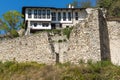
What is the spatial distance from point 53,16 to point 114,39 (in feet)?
147

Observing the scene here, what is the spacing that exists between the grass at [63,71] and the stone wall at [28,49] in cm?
164

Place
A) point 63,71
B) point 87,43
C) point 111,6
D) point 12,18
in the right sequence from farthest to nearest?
point 12,18 → point 111,6 → point 87,43 → point 63,71

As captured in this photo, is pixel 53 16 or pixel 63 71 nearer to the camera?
pixel 63 71

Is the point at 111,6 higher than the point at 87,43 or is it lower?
higher

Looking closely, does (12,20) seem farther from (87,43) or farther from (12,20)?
(87,43)

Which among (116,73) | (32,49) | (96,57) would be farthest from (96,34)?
(32,49)

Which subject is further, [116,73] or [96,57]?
[96,57]

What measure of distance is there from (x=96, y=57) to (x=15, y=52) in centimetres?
889

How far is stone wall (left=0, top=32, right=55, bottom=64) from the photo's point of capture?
106ft

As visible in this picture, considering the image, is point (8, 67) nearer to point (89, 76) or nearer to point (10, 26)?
point (89, 76)

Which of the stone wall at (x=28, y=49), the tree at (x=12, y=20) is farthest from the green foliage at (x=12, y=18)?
the stone wall at (x=28, y=49)

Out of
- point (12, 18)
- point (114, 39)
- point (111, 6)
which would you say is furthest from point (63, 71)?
point (12, 18)

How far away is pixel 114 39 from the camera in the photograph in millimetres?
29500

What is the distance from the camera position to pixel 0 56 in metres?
35.8
